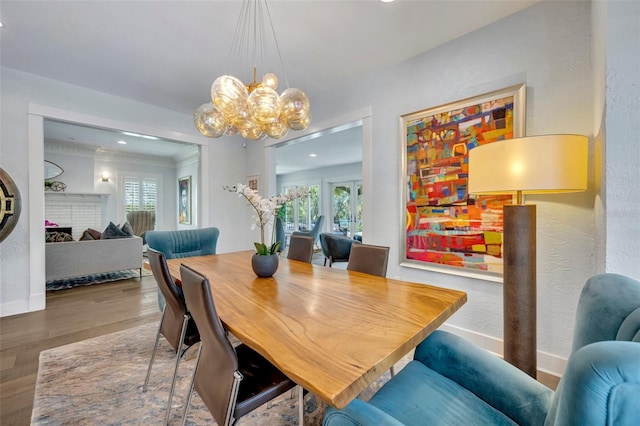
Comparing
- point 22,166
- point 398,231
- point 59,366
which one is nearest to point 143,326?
point 59,366

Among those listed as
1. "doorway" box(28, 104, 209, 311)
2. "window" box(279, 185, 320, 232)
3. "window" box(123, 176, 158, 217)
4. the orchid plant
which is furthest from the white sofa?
"window" box(279, 185, 320, 232)

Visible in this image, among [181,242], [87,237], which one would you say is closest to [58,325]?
[181,242]

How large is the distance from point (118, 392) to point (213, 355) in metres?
1.18

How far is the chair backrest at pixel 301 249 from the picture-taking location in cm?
238

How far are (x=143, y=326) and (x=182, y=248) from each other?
2.82 ft

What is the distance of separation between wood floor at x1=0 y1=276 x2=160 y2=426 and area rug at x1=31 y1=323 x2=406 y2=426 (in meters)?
0.08

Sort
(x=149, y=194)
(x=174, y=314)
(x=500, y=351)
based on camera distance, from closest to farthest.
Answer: (x=174, y=314) → (x=500, y=351) → (x=149, y=194)

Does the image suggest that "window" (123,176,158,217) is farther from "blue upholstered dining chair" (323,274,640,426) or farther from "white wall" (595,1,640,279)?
"white wall" (595,1,640,279)

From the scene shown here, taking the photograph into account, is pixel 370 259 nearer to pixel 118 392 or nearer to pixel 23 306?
pixel 118 392

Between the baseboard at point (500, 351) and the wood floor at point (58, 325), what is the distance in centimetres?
299

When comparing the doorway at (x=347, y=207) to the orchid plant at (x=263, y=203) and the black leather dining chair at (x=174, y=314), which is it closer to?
the orchid plant at (x=263, y=203)

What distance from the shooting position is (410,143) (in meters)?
2.63

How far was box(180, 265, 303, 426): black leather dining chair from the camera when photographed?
1.00 m

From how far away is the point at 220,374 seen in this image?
1062 millimetres
